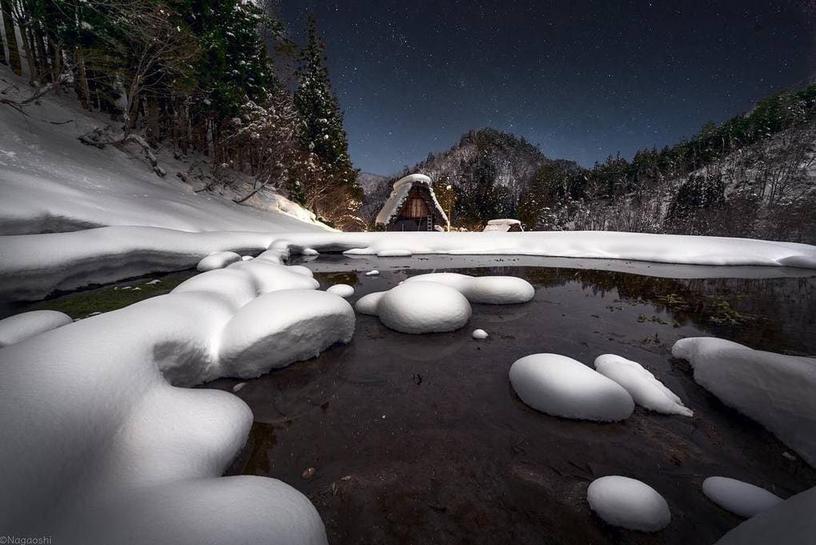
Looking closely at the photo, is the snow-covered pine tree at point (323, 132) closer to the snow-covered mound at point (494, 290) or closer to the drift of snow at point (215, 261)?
the drift of snow at point (215, 261)

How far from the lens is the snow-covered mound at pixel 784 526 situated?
0.98 meters

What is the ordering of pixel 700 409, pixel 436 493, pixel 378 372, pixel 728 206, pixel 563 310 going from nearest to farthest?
pixel 436 493
pixel 700 409
pixel 378 372
pixel 563 310
pixel 728 206

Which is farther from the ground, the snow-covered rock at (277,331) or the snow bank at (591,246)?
the snow bank at (591,246)

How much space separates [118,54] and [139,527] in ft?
52.5

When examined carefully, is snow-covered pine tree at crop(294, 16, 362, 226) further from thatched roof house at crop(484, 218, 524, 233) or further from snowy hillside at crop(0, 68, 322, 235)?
thatched roof house at crop(484, 218, 524, 233)

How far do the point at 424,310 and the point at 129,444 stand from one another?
286cm

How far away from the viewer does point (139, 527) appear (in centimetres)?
117

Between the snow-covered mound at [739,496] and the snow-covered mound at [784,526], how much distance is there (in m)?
0.64

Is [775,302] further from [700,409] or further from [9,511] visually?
[9,511]

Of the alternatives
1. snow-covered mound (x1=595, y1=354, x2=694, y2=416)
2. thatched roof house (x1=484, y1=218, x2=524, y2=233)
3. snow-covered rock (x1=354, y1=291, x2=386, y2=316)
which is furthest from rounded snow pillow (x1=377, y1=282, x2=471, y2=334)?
thatched roof house (x1=484, y1=218, x2=524, y2=233)

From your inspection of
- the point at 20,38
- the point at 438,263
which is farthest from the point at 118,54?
the point at 438,263

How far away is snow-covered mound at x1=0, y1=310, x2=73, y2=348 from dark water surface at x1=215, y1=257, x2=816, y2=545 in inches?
70.6

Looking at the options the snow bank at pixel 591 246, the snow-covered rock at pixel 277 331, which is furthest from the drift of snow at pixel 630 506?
the snow bank at pixel 591 246

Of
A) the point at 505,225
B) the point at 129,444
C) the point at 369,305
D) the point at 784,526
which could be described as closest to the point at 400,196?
the point at 505,225
